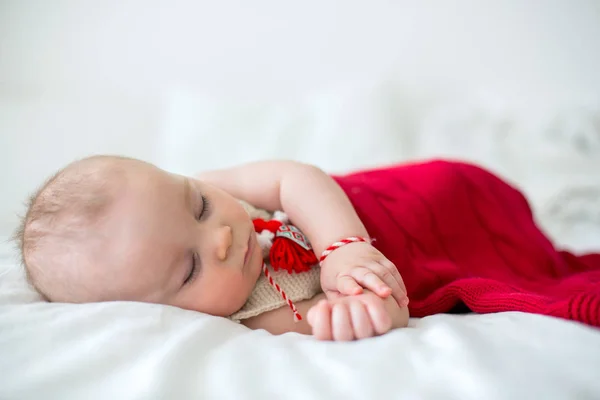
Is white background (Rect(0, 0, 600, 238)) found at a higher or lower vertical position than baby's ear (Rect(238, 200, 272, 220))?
higher

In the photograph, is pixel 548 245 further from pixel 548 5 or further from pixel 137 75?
pixel 137 75

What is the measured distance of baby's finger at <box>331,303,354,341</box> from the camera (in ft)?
1.85

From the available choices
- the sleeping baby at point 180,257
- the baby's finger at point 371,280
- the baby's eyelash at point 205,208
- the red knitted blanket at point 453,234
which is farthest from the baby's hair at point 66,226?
the red knitted blanket at point 453,234

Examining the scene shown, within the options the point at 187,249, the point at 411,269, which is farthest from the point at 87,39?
the point at 411,269

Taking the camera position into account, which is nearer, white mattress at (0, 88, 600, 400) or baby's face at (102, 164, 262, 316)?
white mattress at (0, 88, 600, 400)

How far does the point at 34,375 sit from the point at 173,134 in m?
1.01

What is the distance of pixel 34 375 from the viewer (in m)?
0.50

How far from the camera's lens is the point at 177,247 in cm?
67

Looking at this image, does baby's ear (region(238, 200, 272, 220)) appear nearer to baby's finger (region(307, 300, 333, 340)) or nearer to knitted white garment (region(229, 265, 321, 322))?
knitted white garment (region(229, 265, 321, 322))

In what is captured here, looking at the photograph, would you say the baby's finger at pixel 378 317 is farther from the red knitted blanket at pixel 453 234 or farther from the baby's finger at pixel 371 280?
the red knitted blanket at pixel 453 234

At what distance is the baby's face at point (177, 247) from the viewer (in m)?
0.65

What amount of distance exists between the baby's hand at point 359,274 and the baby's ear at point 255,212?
8.4 inches

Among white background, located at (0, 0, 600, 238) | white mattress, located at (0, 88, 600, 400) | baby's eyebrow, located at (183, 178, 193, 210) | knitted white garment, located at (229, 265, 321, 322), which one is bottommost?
knitted white garment, located at (229, 265, 321, 322)

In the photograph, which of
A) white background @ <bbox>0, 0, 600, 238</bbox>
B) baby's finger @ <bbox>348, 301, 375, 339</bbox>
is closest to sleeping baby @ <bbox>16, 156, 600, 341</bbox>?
baby's finger @ <bbox>348, 301, 375, 339</bbox>
